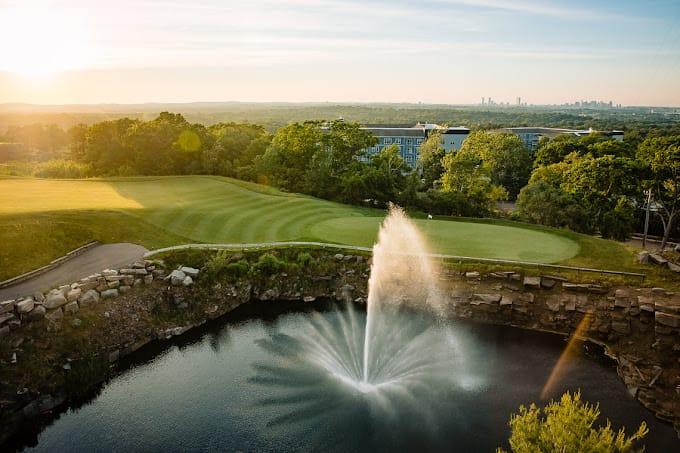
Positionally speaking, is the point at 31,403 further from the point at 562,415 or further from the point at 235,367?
the point at 562,415

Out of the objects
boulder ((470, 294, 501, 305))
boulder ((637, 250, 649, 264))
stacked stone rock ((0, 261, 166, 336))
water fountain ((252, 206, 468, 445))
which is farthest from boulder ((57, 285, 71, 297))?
boulder ((637, 250, 649, 264))

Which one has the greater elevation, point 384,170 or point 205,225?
point 384,170

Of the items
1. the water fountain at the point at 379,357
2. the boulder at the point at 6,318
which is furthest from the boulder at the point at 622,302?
the boulder at the point at 6,318

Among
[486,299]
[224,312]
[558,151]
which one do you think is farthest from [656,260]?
[558,151]

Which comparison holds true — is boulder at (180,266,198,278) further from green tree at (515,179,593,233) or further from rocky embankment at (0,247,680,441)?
green tree at (515,179,593,233)

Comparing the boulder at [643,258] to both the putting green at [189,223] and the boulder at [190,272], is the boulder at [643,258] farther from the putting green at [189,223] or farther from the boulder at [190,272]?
the boulder at [190,272]

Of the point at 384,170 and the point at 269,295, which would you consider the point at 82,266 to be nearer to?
the point at 269,295
